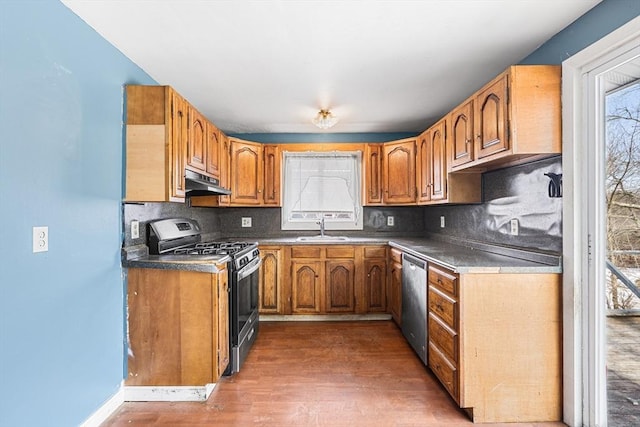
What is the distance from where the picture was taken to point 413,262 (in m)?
2.59

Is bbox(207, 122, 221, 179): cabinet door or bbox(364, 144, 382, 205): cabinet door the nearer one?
bbox(207, 122, 221, 179): cabinet door

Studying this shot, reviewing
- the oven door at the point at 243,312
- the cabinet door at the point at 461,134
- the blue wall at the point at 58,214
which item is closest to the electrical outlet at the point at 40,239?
the blue wall at the point at 58,214

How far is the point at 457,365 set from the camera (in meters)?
1.81

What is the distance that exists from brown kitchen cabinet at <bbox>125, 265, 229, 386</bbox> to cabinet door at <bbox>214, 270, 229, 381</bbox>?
2 centimetres

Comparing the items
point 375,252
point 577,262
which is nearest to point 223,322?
point 375,252

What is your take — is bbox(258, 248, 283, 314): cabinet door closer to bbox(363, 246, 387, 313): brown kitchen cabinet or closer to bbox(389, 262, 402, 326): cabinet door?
bbox(363, 246, 387, 313): brown kitchen cabinet

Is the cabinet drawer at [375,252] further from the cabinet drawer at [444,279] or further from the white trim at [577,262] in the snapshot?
the white trim at [577,262]

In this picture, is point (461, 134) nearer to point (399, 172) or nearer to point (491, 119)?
point (491, 119)

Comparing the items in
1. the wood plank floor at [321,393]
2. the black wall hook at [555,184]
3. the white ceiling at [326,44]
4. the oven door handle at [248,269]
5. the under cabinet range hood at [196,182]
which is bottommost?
the wood plank floor at [321,393]

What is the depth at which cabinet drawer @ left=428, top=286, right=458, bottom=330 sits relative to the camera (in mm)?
1846

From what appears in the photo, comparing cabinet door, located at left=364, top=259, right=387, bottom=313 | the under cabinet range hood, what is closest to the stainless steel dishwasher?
cabinet door, located at left=364, top=259, right=387, bottom=313

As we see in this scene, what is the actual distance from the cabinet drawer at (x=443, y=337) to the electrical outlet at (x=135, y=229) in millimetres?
2176

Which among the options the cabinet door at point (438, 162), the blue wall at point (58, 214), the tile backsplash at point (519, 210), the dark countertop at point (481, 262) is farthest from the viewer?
the cabinet door at point (438, 162)

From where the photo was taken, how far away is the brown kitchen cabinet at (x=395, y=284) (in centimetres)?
301
